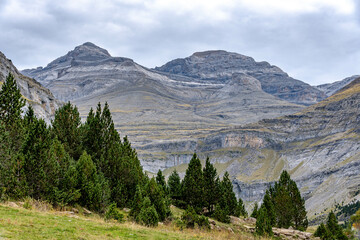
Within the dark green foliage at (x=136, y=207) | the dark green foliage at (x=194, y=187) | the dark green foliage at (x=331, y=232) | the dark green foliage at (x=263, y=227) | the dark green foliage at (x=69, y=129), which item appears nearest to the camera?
the dark green foliage at (x=136, y=207)

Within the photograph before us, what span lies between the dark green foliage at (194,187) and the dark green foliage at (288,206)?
1900 centimetres

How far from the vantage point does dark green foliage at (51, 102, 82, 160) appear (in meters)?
37.5

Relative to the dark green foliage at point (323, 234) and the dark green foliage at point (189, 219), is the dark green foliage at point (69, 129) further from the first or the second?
the dark green foliage at point (323, 234)

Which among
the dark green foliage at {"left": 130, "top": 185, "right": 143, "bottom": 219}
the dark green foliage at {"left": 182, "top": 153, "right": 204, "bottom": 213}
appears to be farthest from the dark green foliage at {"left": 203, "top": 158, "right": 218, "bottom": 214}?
the dark green foliage at {"left": 130, "top": 185, "right": 143, "bottom": 219}

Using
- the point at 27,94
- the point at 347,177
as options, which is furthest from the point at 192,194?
the point at 347,177

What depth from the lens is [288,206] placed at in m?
55.7

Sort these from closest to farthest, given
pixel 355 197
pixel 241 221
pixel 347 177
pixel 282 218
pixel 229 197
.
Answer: pixel 241 221, pixel 229 197, pixel 282 218, pixel 355 197, pixel 347 177

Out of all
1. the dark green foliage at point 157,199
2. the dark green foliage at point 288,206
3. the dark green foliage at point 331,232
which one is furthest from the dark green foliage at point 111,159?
the dark green foliage at point 288,206

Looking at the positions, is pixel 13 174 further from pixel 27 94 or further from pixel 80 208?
pixel 27 94

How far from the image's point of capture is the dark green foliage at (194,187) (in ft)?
144

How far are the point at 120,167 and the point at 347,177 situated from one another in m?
181

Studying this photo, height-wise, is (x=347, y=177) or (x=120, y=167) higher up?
(x=120, y=167)

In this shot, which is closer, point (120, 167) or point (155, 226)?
point (155, 226)

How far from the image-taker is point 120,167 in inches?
1438
